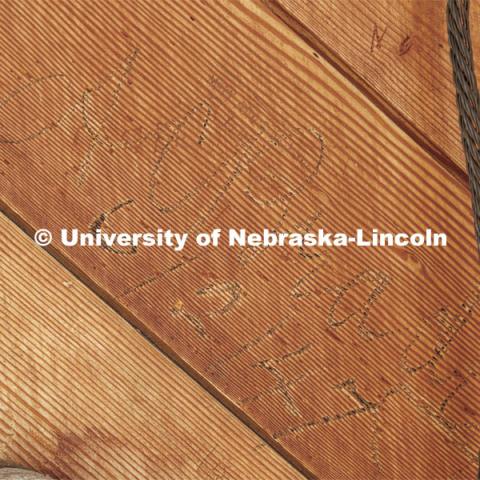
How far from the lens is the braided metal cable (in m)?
0.73

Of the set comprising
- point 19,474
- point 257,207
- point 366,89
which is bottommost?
point 19,474

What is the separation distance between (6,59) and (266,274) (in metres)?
0.32

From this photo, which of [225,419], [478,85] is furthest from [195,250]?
[478,85]

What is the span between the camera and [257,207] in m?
0.80

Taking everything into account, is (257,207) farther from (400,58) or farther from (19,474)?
(19,474)

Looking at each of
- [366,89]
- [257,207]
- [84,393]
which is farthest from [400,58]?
[84,393]

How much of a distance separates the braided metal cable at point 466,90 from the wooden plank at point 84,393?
32cm

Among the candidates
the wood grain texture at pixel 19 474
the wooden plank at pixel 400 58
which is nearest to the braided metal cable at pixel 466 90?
the wooden plank at pixel 400 58

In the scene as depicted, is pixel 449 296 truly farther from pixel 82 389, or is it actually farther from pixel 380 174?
pixel 82 389

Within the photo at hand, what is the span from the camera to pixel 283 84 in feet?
2.60

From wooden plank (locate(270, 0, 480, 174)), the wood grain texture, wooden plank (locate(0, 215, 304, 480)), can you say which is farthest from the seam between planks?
the wood grain texture

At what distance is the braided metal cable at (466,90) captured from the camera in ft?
2.39

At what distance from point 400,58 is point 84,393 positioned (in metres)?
0.44

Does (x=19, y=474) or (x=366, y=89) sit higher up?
(x=366, y=89)
